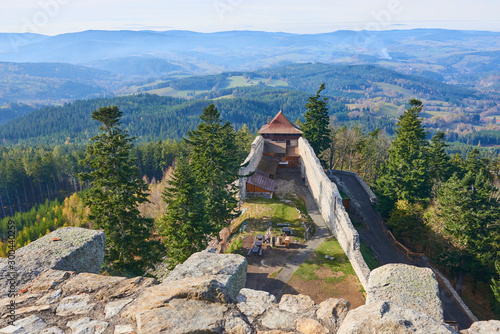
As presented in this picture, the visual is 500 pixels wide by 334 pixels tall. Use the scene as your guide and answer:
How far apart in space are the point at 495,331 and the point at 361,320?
2839 mm

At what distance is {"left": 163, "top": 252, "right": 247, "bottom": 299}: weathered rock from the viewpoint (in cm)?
729

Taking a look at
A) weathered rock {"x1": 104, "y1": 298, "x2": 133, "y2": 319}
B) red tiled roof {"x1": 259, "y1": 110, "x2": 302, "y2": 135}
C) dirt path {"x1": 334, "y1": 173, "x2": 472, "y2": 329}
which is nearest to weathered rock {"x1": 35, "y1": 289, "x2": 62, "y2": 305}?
weathered rock {"x1": 104, "y1": 298, "x2": 133, "y2": 319}

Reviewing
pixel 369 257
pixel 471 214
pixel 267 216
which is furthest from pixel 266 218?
pixel 471 214

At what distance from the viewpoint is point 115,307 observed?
613cm

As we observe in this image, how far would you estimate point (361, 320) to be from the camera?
5379mm

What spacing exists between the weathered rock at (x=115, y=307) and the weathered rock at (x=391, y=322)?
168 inches

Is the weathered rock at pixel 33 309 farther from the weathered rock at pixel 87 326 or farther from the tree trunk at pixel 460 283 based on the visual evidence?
the tree trunk at pixel 460 283

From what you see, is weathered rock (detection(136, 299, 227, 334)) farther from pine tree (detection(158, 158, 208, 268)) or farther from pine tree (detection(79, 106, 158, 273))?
pine tree (detection(158, 158, 208, 268))

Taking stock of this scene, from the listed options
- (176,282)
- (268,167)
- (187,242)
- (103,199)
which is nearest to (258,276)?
(187,242)

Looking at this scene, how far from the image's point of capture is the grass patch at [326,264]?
22.1 m

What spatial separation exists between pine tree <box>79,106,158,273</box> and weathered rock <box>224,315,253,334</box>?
687 inches

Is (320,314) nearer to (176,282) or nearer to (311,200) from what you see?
(176,282)

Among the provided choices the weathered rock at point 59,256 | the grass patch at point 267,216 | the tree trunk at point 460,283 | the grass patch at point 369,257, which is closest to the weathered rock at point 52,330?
the weathered rock at point 59,256

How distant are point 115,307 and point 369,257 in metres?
28.7
